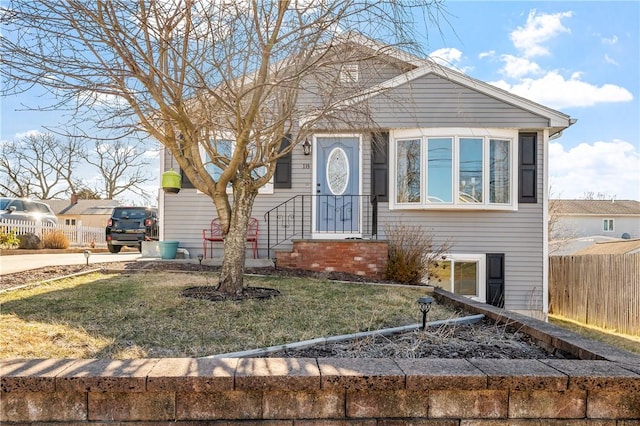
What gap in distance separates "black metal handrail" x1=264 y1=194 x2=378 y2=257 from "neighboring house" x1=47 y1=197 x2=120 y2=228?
24127mm

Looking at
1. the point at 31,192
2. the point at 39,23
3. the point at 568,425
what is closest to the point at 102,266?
the point at 39,23

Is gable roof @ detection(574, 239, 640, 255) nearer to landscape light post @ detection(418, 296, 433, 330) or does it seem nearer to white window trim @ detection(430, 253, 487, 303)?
white window trim @ detection(430, 253, 487, 303)

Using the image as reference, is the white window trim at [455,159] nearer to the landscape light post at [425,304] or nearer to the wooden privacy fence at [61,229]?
the landscape light post at [425,304]

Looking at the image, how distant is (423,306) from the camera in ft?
10.8

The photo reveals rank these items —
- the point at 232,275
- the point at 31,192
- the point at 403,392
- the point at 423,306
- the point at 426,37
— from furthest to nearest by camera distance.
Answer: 1. the point at 31,192
2. the point at 232,275
3. the point at 426,37
4. the point at 423,306
5. the point at 403,392

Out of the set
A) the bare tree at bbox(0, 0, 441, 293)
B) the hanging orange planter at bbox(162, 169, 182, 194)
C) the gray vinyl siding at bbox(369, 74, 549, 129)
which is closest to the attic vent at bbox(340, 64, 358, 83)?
the bare tree at bbox(0, 0, 441, 293)

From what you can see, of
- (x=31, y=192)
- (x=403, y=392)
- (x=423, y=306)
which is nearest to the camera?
(x=403, y=392)

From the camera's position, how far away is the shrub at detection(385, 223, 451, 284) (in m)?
6.71

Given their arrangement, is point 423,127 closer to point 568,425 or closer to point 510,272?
point 510,272

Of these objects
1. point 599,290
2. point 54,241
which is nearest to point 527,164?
point 599,290

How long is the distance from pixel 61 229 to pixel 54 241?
222cm

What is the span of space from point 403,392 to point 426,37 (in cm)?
327

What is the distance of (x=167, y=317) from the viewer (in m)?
3.54

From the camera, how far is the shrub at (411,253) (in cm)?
671
